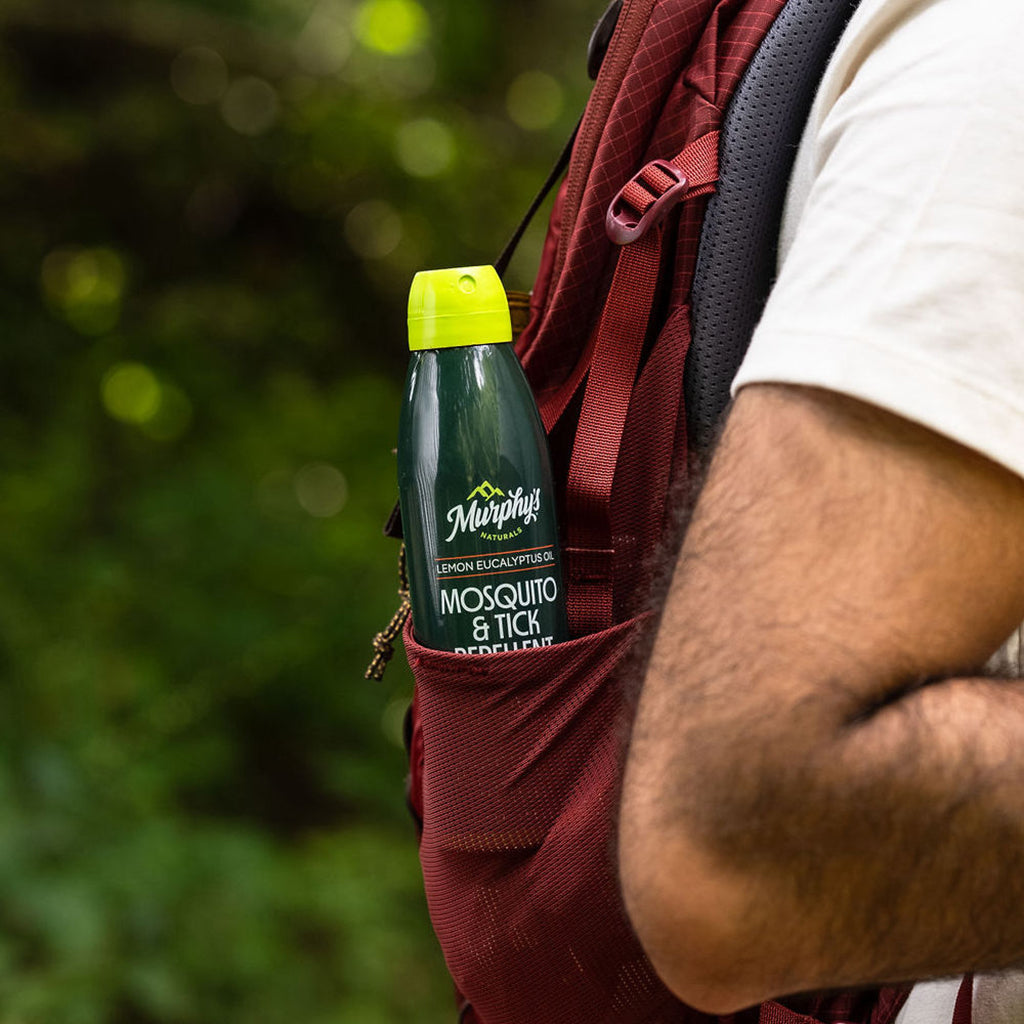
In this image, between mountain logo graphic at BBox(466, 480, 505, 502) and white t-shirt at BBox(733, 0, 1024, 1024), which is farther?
mountain logo graphic at BBox(466, 480, 505, 502)

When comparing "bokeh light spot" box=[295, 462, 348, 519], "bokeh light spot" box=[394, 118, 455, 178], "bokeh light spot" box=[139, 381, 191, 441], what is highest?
"bokeh light spot" box=[394, 118, 455, 178]

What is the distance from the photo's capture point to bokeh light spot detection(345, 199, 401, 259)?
162 inches

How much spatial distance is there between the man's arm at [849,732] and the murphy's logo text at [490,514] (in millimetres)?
309

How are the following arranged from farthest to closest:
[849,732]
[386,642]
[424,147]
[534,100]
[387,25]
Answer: [534,100], [387,25], [424,147], [386,642], [849,732]

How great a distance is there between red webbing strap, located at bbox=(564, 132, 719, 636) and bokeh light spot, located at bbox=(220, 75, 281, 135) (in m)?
3.33

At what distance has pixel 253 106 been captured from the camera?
13.3 feet

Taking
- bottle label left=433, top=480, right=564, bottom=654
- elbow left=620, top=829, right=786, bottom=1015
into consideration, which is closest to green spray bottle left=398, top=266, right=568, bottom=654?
bottle label left=433, top=480, right=564, bottom=654

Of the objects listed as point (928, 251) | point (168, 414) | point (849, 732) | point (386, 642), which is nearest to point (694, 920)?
point (849, 732)

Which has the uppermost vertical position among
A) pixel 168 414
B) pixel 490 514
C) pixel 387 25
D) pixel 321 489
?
pixel 387 25

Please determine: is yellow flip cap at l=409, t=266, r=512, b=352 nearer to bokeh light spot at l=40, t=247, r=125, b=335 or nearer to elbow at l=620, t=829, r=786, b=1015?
elbow at l=620, t=829, r=786, b=1015

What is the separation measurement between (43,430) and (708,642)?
336 cm

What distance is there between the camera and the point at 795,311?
0.74 meters

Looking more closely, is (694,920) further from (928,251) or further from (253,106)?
(253,106)

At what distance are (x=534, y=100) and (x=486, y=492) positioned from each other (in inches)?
150
